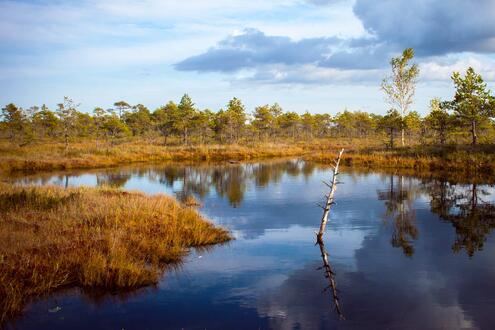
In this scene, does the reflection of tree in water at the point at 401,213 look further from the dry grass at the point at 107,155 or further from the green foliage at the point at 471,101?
the dry grass at the point at 107,155

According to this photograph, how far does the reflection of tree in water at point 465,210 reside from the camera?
17.0 m

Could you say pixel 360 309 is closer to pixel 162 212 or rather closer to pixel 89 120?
pixel 162 212

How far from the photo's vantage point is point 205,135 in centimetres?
9288

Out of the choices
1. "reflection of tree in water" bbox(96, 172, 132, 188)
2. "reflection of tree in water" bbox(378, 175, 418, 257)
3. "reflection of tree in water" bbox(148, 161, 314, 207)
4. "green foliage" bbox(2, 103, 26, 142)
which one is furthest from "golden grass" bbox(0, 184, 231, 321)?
"green foliage" bbox(2, 103, 26, 142)

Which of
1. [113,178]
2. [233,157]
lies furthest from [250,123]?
[113,178]

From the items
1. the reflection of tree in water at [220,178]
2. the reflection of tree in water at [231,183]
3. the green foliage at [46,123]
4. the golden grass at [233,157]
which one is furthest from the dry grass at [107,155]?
the green foliage at [46,123]

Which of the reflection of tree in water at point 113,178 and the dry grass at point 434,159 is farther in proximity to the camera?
the dry grass at point 434,159

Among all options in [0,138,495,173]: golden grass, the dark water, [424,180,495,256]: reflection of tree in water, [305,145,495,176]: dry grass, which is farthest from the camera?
[0,138,495,173]: golden grass

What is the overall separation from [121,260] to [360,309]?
21.6 feet

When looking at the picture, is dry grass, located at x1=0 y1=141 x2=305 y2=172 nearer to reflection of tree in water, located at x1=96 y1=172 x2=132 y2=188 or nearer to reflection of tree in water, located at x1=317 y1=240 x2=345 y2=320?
reflection of tree in water, located at x1=96 y1=172 x2=132 y2=188

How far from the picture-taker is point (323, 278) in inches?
498

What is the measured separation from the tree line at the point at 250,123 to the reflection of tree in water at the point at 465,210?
47.6ft

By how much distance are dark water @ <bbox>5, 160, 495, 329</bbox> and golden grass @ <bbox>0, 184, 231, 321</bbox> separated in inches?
18.6

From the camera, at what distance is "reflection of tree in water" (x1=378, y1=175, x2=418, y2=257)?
17.0m
